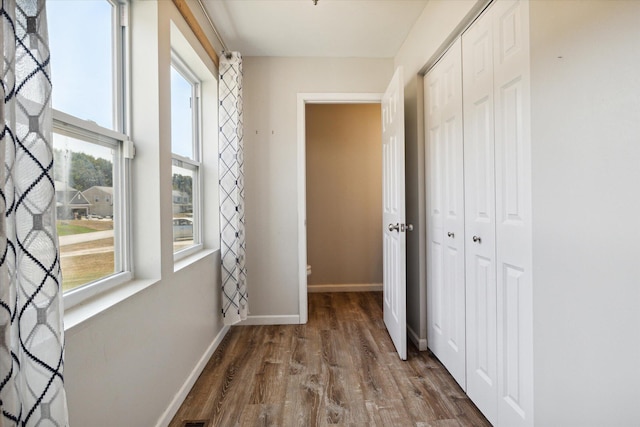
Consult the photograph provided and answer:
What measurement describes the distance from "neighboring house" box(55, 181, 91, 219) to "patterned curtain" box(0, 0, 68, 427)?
426mm

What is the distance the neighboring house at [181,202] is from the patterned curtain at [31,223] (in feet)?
4.10

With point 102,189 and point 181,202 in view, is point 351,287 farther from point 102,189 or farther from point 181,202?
point 102,189

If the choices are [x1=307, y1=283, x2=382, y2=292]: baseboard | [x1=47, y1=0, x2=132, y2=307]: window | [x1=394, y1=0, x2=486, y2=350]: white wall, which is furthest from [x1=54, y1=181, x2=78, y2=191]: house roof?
[x1=307, y1=283, x2=382, y2=292]: baseboard

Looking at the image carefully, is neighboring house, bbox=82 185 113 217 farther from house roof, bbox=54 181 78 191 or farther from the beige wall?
the beige wall

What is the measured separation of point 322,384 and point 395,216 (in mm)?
1190

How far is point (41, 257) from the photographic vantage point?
2.32 feet

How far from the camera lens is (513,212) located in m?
1.30

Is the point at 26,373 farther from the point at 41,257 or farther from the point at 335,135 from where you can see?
the point at 335,135

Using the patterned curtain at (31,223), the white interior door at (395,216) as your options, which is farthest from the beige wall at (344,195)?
the patterned curtain at (31,223)

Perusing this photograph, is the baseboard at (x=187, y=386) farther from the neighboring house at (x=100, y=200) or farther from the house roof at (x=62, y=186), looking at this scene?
the house roof at (x=62, y=186)

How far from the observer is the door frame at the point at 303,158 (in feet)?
9.08

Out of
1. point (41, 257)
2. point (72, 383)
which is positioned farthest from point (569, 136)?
point (72, 383)

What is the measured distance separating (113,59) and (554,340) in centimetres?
209

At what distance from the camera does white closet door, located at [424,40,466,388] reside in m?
1.75
